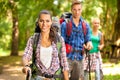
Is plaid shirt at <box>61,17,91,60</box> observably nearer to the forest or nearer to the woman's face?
the woman's face

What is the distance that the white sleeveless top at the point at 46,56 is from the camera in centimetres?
454

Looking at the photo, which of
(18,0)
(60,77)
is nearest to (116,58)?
(18,0)

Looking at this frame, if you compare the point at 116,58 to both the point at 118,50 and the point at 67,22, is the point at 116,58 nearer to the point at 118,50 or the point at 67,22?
the point at 118,50

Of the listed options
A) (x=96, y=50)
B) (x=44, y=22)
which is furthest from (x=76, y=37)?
(x=44, y=22)

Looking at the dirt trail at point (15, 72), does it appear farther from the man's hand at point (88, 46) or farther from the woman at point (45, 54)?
the woman at point (45, 54)

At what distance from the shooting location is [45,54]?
179 inches

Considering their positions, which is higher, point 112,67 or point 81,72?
point 81,72

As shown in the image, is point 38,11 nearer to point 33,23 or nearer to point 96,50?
point 33,23

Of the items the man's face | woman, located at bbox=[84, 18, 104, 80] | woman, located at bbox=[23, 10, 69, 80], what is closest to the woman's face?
woman, located at bbox=[23, 10, 69, 80]

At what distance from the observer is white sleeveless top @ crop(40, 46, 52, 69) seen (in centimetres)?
454

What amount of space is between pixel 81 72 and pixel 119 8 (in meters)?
14.5

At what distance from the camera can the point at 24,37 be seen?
4488 cm

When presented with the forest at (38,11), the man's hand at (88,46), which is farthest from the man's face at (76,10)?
the forest at (38,11)

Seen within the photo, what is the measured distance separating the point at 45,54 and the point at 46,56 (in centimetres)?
3
